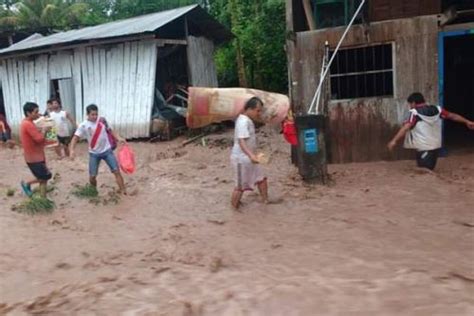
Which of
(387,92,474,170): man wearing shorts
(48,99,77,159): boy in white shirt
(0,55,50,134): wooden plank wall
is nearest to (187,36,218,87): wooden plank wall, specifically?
(0,55,50,134): wooden plank wall

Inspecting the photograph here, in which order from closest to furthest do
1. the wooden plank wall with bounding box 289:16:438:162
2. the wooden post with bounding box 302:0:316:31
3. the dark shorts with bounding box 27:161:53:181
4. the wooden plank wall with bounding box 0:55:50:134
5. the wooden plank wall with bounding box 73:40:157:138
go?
the dark shorts with bounding box 27:161:53:181, the wooden plank wall with bounding box 289:16:438:162, the wooden post with bounding box 302:0:316:31, the wooden plank wall with bounding box 73:40:157:138, the wooden plank wall with bounding box 0:55:50:134

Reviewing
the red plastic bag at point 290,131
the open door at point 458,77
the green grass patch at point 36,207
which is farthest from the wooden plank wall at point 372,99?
the green grass patch at point 36,207

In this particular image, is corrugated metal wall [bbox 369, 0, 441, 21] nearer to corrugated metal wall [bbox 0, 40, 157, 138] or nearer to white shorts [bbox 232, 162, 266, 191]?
white shorts [bbox 232, 162, 266, 191]

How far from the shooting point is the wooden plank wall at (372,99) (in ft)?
29.6

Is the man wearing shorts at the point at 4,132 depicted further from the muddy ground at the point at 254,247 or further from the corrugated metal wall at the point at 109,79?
the muddy ground at the point at 254,247

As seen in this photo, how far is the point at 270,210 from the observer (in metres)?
7.15

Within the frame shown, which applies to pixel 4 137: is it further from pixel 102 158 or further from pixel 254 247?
pixel 254 247

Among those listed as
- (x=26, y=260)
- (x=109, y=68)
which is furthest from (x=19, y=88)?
(x=26, y=260)

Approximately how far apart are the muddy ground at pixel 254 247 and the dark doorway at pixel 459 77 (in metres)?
4.70

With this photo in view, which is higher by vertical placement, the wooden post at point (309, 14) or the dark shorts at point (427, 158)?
the wooden post at point (309, 14)

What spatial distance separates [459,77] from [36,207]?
36.8ft

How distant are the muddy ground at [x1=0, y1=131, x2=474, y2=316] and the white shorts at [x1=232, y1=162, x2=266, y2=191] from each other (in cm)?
36

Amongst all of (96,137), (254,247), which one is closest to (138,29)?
(96,137)

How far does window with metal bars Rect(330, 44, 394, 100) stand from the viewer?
30.6 ft
